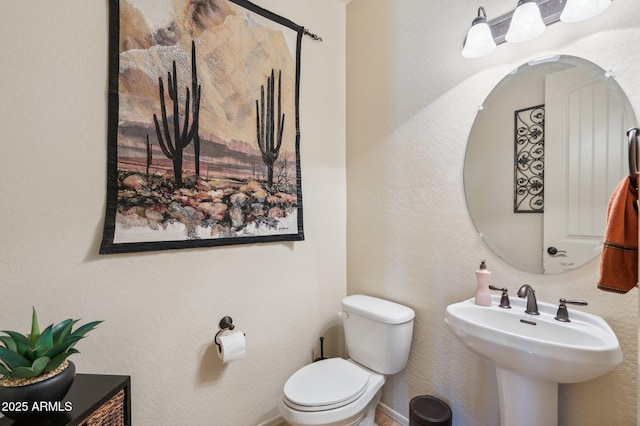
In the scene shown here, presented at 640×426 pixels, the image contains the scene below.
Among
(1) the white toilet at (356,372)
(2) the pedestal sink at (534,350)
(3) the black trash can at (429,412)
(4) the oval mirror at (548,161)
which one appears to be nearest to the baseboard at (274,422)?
(1) the white toilet at (356,372)

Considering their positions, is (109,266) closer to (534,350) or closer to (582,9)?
(534,350)

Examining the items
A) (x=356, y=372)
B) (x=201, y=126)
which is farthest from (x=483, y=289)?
(x=201, y=126)

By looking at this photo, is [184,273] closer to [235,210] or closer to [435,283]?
[235,210]

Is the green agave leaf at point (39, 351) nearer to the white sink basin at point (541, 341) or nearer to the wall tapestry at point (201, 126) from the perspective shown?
the wall tapestry at point (201, 126)

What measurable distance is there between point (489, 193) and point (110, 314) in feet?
5.90

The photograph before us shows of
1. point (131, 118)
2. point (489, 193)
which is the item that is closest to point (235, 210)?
point (131, 118)

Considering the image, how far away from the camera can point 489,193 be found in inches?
54.3

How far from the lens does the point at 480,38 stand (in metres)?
1.28

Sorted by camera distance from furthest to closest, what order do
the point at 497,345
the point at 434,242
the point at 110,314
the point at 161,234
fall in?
the point at 434,242
the point at 161,234
the point at 110,314
the point at 497,345

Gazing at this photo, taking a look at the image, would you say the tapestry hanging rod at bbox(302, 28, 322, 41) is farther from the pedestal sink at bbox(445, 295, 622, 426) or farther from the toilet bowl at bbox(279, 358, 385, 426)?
the toilet bowl at bbox(279, 358, 385, 426)

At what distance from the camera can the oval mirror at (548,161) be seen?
107 centimetres

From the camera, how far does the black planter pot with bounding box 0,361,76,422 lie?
0.73m

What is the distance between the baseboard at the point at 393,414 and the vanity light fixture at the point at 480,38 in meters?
2.03

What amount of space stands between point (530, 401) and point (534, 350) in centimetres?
35
